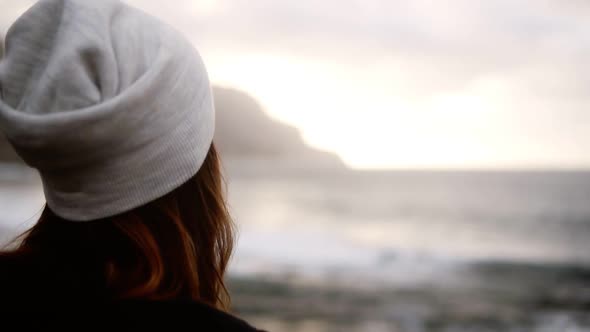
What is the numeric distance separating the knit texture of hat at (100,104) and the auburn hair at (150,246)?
5 centimetres

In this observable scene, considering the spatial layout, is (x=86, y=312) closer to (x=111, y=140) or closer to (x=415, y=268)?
(x=111, y=140)

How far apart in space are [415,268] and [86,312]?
41.6 ft

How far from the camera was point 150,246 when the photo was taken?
114 cm

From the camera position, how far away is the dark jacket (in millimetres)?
948

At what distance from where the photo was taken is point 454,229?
24719 mm

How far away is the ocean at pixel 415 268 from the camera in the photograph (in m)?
7.97

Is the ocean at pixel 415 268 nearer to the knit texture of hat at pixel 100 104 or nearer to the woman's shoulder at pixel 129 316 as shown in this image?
the knit texture of hat at pixel 100 104

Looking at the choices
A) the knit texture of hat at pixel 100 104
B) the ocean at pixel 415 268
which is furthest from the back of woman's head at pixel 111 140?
the ocean at pixel 415 268

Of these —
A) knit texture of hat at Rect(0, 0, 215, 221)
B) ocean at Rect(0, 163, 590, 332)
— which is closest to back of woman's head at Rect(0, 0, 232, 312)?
knit texture of hat at Rect(0, 0, 215, 221)

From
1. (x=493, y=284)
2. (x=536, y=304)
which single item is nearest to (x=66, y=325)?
(x=536, y=304)

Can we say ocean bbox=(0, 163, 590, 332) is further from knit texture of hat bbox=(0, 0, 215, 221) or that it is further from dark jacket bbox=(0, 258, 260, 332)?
dark jacket bbox=(0, 258, 260, 332)

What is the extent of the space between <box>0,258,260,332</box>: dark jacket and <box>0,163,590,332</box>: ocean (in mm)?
3733

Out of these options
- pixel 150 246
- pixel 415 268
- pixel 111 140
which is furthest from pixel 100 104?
pixel 415 268

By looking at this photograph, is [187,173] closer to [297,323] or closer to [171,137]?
[171,137]
